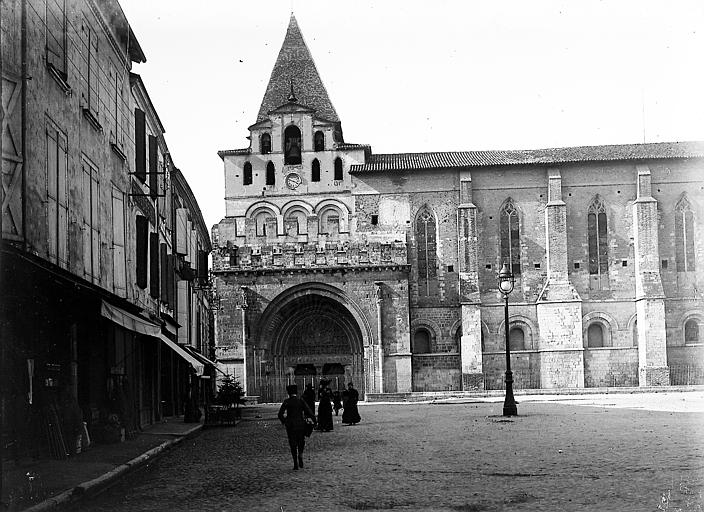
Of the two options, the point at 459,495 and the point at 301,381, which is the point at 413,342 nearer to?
the point at 301,381

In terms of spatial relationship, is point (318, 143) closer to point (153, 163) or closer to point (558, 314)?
point (558, 314)

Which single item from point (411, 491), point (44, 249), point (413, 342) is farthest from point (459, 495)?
point (413, 342)

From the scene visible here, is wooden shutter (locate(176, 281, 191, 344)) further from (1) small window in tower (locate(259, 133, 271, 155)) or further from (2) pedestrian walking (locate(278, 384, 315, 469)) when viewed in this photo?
(2) pedestrian walking (locate(278, 384, 315, 469))

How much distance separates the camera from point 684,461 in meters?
13.6

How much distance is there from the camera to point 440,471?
1352cm

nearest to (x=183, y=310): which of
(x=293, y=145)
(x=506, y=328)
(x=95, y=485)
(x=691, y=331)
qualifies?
(x=506, y=328)

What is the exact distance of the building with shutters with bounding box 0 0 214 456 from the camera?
45.5 ft

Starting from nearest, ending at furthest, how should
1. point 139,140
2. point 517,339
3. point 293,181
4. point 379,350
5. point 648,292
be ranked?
point 139,140
point 379,350
point 648,292
point 517,339
point 293,181

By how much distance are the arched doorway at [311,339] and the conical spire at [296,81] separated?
34.4 feet

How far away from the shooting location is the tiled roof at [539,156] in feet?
174

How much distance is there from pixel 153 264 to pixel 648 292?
3228 centimetres

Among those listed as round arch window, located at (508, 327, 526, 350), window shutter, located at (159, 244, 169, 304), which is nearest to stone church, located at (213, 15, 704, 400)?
round arch window, located at (508, 327, 526, 350)

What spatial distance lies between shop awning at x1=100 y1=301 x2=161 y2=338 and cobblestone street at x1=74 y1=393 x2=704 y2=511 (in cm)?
225

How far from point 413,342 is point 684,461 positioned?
1527 inches
